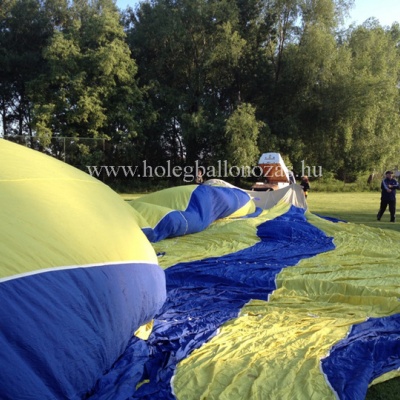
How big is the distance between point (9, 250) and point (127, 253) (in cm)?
66

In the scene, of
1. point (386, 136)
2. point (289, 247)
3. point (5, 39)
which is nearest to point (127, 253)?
point (289, 247)

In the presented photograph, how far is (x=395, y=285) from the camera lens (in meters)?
3.39

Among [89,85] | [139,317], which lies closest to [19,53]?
[89,85]

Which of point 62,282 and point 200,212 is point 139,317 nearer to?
point 62,282

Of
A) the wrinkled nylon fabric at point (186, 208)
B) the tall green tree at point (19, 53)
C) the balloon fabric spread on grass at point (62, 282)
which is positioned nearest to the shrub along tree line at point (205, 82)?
the tall green tree at point (19, 53)

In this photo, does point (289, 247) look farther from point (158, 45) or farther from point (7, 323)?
point (158, 45)

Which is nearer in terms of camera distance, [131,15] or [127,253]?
[127,253]

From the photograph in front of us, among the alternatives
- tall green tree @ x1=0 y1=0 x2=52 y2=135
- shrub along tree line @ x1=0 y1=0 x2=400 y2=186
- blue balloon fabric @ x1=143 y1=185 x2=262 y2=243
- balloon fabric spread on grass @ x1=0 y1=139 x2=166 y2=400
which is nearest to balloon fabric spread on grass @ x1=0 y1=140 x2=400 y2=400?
balloon fabric spread on grass @ x1=0 y1=139 x2=166 y2=400

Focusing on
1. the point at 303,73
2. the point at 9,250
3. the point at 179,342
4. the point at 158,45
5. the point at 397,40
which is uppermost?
the point at 397,40

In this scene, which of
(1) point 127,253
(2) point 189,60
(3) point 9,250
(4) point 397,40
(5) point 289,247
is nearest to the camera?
(3) point 9,250

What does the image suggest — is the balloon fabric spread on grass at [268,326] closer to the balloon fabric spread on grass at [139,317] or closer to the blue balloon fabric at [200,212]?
the balloon fabric spread on grass at [139,317]

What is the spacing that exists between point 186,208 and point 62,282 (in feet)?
12.7

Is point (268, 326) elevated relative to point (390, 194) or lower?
lower

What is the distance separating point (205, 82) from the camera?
23.8m
